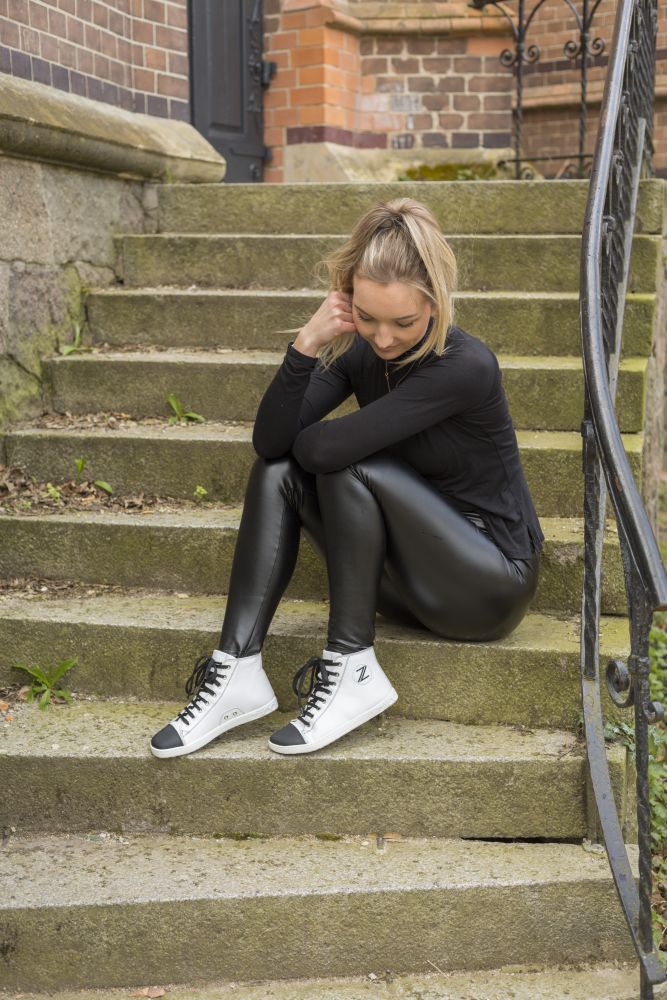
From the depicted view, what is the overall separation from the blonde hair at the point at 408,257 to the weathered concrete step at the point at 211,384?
0.97 metres

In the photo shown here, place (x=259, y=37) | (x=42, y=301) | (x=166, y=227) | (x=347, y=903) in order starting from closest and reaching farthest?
(x=347, y=903) < (x=42, y=301) < (x=166, y=227) < (x=259, y=37)

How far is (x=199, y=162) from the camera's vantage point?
466cm

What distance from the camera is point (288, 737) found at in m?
2.47

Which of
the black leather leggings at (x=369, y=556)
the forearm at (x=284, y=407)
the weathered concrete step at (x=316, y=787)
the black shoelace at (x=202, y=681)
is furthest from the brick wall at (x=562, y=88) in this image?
the black shoelace at (x=202, y=681)

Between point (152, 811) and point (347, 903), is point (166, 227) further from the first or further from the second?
point (347, 903)

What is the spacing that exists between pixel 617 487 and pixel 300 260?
2446 millimetres

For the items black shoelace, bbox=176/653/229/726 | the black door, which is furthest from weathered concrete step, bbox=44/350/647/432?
the black door

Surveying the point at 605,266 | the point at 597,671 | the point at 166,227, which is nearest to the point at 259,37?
the point at 166,227

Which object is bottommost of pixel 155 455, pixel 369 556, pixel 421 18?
pixel 369 556

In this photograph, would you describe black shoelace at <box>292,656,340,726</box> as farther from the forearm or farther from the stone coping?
the stone coping

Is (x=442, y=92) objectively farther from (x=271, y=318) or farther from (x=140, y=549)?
(x=140, y=549)

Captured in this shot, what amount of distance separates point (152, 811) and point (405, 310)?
133cm

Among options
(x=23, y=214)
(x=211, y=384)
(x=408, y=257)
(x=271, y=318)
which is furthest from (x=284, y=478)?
(x=23, y=214)

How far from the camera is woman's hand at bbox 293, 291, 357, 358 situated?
2.52 m
